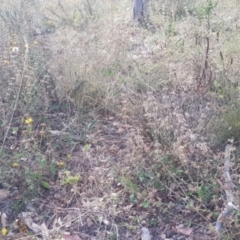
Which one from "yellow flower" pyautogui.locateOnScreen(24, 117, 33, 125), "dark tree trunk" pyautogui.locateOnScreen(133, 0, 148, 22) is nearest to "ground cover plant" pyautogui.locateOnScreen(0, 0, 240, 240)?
"yellow flower" pyautogui.locateOnScreen(24, 117, 33, 125)

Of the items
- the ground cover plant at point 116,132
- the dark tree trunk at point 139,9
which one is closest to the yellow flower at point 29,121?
the ground cover plant at point 116,132

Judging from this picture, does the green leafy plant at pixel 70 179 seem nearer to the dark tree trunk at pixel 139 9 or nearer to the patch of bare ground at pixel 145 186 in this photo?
the patch of bare ground at pixel 145 186

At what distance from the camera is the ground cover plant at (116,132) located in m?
2.61

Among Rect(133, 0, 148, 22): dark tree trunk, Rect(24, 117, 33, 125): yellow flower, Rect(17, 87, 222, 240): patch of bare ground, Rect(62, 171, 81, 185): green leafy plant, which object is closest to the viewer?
Rect(17, 87, 222, 240): patch of bare ground

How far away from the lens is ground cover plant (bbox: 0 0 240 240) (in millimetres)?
2611

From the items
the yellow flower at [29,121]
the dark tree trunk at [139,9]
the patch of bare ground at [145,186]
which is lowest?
the patch of bare ground at [145,186]

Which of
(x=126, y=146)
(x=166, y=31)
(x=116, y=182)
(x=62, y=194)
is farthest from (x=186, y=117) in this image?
(x=166, y=31)

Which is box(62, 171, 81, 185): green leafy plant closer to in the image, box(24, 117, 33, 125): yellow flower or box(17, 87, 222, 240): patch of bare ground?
box(17, 87, 222, 240): patch of bare ground

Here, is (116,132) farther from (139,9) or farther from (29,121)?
(139,9)

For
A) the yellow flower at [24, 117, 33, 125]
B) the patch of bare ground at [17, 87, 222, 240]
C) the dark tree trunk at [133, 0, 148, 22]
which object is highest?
the dark tree trunk at [133, 0, 148, 22]

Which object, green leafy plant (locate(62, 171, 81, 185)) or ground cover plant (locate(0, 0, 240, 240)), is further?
green leafy plant (locate(62, 171, 81, 185))

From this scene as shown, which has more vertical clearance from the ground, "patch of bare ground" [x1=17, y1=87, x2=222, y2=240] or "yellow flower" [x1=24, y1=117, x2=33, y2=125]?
"yellow flower" [x1=24, y1=117, x2=33, y2=125]

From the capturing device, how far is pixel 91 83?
3707mm

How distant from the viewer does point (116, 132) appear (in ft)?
11.2
